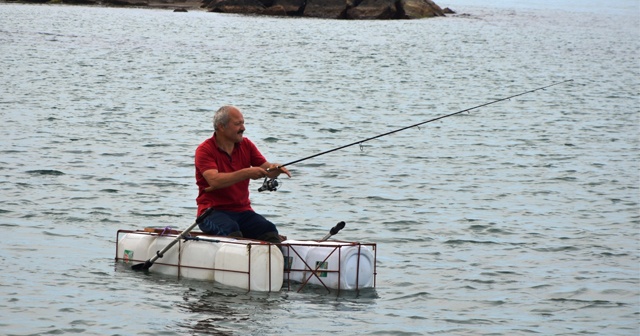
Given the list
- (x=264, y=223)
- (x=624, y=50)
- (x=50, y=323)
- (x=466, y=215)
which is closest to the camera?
(x=50, y=323)

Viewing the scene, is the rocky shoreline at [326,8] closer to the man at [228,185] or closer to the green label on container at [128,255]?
the green label on container at [128,255]

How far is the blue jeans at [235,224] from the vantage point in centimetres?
1042

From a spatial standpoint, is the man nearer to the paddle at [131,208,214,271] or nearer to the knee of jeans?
the knee of jeans

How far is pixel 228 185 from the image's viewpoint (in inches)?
402

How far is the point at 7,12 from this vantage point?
232 feet

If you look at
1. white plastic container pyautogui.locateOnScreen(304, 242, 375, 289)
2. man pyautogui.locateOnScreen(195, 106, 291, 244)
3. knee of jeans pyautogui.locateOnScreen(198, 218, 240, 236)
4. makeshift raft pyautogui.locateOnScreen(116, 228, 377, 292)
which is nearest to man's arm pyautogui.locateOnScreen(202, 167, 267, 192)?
man pyautogui.locateOnScreen(195, 106, 291, 244)

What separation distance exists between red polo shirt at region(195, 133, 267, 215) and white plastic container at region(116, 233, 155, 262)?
28.3 inches

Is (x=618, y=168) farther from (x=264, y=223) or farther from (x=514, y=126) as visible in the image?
(x=264, y=223)

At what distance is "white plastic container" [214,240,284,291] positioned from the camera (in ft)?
32.6

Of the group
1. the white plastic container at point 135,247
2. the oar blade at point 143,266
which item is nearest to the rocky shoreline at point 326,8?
the white plastic container at point 135,247

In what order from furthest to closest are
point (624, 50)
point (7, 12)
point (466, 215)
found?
point (7, 12)
point (624, 50)
point (466, 215)

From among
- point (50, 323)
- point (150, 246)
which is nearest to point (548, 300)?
point (150, 246)

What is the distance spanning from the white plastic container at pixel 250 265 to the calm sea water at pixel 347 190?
12cm

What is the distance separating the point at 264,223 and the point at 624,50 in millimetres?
51940
